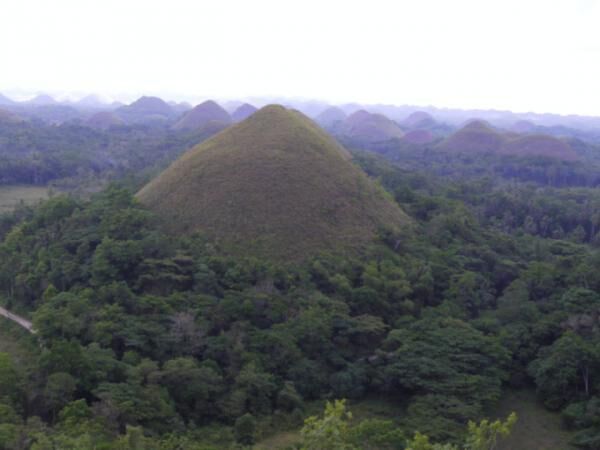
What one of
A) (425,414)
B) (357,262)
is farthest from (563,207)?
(425,414)

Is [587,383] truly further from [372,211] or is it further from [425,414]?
[372,211]

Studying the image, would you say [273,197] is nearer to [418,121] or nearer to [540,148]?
[540,148]

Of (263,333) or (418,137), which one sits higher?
(418,137)

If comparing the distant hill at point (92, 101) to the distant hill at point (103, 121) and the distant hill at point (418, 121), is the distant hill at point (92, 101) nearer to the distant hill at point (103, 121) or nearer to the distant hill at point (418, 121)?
the distant hill at point (103, 121)

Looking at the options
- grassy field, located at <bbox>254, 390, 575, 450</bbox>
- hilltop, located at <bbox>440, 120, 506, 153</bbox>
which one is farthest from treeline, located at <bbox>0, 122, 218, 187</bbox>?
hilltop, located at <bbox>440, 120, 506, 153</bbox>

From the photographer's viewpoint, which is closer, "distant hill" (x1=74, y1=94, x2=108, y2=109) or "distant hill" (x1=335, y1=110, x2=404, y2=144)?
"distant hill" (x1=335, y1=110, x2=404, y2=144)

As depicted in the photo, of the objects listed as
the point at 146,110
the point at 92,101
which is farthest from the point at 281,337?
the point at 92,101

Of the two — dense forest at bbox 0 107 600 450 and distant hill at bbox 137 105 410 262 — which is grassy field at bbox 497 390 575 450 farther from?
distant hill at bbox 137 105 410 262
